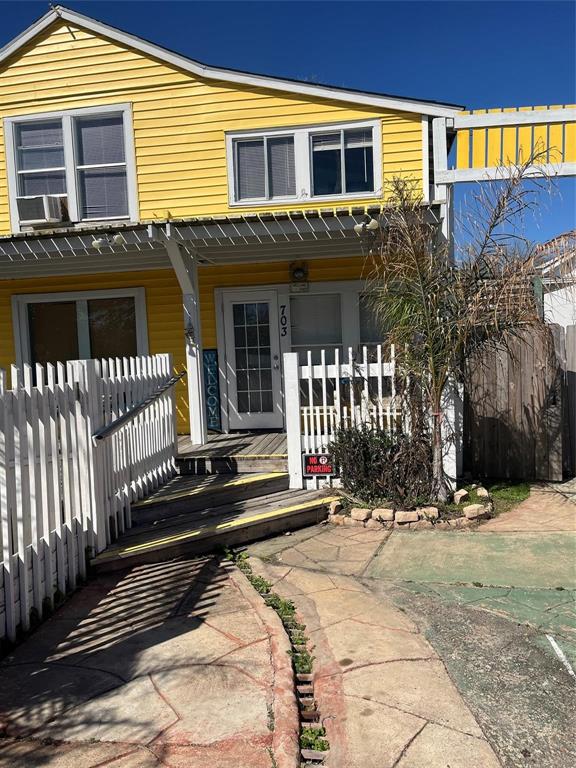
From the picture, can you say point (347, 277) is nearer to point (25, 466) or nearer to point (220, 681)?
point (25, 466)

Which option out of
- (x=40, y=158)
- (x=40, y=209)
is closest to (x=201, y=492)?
(x=40, y=209)

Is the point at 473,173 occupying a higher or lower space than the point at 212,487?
higher

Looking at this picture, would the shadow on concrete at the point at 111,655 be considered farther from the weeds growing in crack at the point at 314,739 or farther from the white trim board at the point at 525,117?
the white trim board at the point at 525,117

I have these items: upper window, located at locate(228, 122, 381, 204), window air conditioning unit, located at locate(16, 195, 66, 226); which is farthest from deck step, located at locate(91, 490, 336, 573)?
window air conditioning unit, located at locate(16, 195, 66, 226)

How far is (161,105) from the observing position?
364 inches

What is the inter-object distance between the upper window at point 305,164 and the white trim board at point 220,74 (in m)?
0.42

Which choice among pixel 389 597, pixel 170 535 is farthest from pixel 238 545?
pixel 389 597

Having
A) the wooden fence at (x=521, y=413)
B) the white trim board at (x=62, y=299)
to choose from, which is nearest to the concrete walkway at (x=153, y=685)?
the wooden fence at (x=521, y=413)

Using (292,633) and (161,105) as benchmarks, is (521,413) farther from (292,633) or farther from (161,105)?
(161,105)

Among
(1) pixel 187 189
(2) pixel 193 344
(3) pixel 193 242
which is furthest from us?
(1) pixel 187 189

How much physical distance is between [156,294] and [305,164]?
10.3 feet

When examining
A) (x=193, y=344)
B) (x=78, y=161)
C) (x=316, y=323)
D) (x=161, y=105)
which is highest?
(x=161, y=105)

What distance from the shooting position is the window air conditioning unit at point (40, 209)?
372 inches

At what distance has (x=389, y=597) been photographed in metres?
4.04
